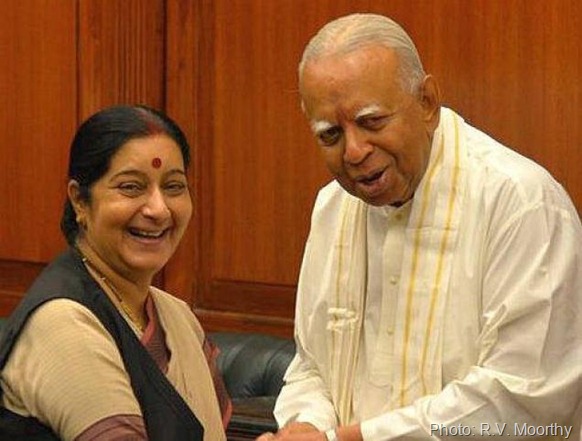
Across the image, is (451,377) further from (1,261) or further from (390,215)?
(1,261)

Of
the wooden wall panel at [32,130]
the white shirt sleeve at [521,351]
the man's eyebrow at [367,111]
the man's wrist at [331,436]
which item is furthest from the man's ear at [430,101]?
the wooden wall panel at [32,130]

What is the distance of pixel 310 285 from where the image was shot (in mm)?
2723

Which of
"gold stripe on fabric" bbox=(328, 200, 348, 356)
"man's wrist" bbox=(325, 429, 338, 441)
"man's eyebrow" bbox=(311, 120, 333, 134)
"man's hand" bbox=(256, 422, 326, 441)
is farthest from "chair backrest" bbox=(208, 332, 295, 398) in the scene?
"man's eyebrow" bbox=(311, 120, 333, 134)

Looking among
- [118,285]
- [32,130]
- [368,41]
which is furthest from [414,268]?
[32,130]

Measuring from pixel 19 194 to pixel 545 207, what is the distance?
317cm

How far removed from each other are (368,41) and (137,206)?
1.77 ft

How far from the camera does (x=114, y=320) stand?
2418 millimetres

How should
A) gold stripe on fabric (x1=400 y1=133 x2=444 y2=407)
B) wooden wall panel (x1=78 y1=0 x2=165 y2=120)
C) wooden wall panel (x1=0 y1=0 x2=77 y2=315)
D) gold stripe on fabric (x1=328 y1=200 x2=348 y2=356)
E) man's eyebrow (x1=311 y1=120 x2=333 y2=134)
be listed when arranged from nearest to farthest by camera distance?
man's eyebrow (x1=311 y1=120 x2=333 y2=134) → gold stripe on fabric (x1=400 y1=133 x2=444 y2=407) → gold stripe on fabric (x1=328 y1=200 x2=348 y2=356) → wooden wall panel (x1=78 y1=0 x2=165 y2=120) → wooden wall panel (x1=0 y1=0 x2=77 y2=315)

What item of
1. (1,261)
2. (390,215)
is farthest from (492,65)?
(1,261)

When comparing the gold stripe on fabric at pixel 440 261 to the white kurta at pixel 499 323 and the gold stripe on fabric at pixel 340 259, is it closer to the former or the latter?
the white kurta at pixel 499 323

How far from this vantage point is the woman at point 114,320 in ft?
7.50

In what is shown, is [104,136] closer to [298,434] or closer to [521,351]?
[298,434]

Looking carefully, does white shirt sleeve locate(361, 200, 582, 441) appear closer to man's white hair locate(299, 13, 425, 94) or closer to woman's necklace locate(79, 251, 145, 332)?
man's white hair locate(299, 13, 425, 94)

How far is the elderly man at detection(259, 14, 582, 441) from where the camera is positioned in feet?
7.65
